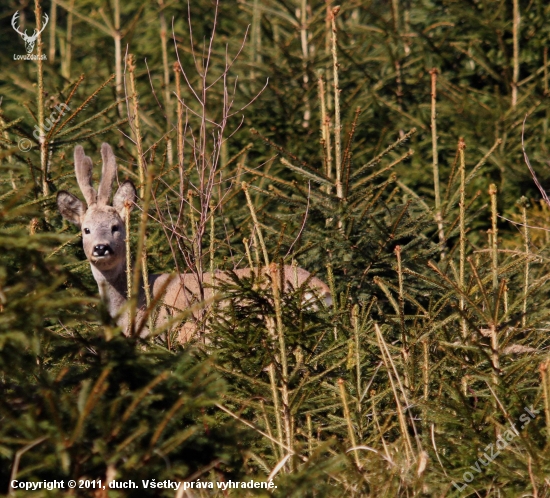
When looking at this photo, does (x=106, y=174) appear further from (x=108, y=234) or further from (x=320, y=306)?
(x=320, y=306)

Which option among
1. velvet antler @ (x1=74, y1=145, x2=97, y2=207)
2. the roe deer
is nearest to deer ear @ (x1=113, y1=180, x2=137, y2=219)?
the roe deer

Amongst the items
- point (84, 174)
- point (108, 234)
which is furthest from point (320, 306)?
point (84, 174)

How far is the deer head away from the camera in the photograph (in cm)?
732

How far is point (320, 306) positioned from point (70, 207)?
248cm

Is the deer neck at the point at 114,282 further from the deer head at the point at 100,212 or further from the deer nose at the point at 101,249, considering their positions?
the deer nose at the point at 101,249

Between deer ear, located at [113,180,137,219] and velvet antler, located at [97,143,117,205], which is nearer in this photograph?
velvet antler, located at [97,143,117,205]

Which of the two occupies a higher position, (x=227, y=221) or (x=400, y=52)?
(x=400, y=52)

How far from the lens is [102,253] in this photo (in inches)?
288

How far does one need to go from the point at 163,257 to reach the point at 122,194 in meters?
0.58

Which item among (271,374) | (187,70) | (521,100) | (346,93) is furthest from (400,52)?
(271,374)

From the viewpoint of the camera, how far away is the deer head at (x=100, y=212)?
24.0 ft

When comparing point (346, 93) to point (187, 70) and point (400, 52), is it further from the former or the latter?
point (187, 70)

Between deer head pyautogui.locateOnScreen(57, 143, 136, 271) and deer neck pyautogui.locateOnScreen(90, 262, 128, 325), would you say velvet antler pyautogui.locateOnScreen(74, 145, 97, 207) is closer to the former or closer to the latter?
deer head pyautogui.locateOnScreen(57, 143, 136, 271)

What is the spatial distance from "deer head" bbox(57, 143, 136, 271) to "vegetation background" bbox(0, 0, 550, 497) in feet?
0.53
